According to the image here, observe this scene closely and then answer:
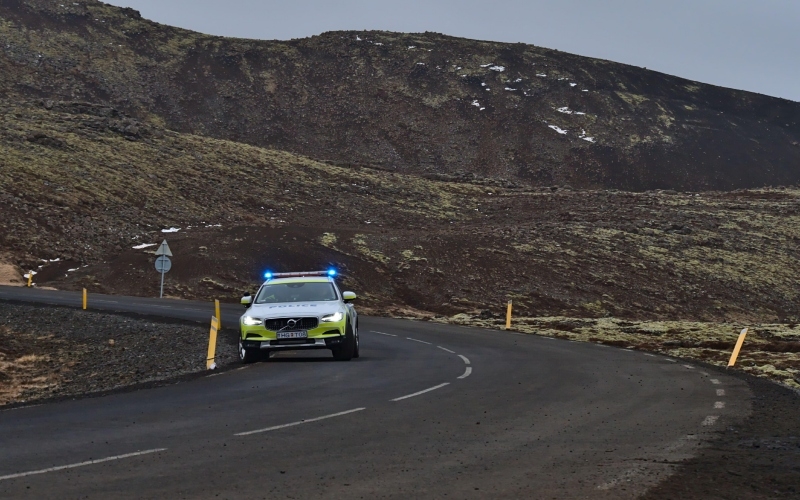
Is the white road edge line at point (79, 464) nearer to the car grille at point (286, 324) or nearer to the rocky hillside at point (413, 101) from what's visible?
the car grille at point (286, 324)

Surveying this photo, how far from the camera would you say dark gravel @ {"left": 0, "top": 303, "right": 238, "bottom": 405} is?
2172 centimetres

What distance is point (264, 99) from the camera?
12262 centimetres

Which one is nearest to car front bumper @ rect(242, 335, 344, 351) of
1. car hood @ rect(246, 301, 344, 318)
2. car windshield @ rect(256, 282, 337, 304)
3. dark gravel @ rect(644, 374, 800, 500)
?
car hood @ rect(246, 301, 344, 318)

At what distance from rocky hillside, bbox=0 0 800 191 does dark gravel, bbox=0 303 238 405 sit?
7051 centimetres

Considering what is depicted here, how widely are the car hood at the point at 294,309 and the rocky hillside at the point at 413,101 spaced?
80823 millimetres

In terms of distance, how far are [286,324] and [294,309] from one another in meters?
0.40

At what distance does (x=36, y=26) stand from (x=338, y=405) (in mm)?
118640

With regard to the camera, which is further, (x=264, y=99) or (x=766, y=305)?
(x=264, y=99)

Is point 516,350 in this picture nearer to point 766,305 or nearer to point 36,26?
point 766,305

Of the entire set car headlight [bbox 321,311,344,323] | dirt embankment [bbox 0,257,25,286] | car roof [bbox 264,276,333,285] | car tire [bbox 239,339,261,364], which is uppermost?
car roof [bbox 264,276,333,285]

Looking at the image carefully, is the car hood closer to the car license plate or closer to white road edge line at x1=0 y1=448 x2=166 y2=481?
the car license plate

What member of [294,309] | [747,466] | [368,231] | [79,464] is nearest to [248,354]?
[294,309]

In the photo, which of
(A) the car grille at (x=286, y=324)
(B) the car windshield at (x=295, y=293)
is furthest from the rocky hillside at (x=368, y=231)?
(A) the car grille at (x=286, y=324)

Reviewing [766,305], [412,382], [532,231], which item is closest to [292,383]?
[412,382]
